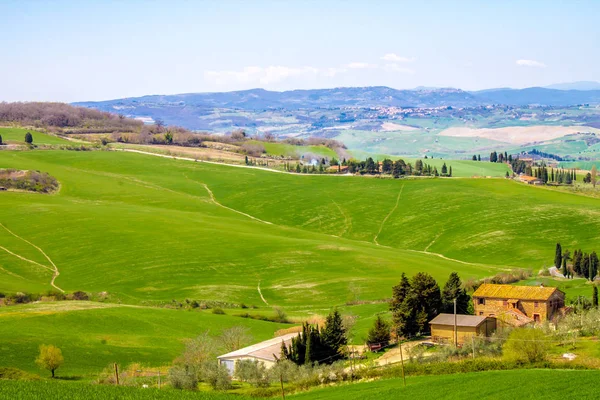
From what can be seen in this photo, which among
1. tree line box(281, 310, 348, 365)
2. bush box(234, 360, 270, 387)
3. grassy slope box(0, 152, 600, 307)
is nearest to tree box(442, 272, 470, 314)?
tree line box(281, 310, 348, 365)

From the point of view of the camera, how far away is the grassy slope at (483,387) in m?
37.2

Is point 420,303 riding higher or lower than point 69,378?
higher

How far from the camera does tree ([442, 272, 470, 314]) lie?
7162 centimetres

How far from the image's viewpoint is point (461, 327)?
64250mm

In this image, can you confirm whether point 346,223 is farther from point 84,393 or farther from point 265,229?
point 84,393

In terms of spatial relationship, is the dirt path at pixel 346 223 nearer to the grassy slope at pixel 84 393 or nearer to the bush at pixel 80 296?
the bush at pixel 80 296

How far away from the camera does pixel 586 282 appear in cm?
8862

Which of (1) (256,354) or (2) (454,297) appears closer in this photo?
(1) (256,354)

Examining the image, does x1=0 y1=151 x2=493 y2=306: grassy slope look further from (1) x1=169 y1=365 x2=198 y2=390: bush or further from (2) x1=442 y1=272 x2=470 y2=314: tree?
(1) x1=169 y1=365 x2=198 y2=390: bush

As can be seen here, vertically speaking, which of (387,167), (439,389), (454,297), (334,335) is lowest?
(334,335)

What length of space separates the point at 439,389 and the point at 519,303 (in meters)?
35.2

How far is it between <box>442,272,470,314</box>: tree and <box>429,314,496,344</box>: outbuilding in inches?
174

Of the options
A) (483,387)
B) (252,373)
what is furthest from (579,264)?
(483,387)

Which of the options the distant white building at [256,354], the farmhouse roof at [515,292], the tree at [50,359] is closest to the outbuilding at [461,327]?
the farmhouse roof at [515,292]
